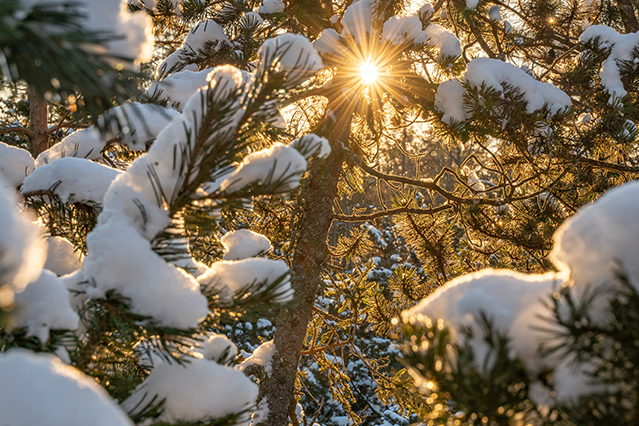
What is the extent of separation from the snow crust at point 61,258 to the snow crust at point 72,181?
0.18 metres

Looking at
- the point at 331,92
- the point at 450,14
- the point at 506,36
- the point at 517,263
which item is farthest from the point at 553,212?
the point at 331,92

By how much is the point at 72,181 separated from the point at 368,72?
1725 millimetres

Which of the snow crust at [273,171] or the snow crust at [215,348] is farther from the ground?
the snow crust at [273,171]

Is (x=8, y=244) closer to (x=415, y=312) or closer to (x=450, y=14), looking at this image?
(x=415, y=312)

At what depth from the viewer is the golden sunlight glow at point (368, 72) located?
232cm

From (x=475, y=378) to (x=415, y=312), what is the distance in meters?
0.17

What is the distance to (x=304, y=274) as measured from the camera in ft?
7.70

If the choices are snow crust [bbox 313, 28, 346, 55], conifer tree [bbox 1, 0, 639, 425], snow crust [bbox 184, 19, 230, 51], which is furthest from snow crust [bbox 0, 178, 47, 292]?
snow crust [bbox 184, 19, 230, 51]

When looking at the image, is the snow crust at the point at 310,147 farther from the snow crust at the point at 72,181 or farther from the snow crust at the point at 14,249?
the snow crust at the point at 72,181

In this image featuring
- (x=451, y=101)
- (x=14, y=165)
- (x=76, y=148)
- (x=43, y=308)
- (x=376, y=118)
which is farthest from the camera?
(x=376, y=118)

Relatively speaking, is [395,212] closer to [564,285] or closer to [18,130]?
[564,285]

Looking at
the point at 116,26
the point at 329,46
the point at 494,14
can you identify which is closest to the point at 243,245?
the point at 116,26

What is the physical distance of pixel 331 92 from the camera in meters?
2.48

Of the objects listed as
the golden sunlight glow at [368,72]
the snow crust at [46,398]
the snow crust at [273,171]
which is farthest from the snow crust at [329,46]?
the snow crust at [46,398]
